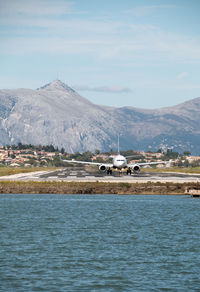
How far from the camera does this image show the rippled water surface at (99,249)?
43.8 meters

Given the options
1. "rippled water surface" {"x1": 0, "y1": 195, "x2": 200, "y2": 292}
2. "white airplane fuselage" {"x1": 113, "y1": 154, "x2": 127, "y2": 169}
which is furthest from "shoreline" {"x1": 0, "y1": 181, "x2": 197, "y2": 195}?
"rippled water surface" {"x1": 0, "y1": 195, "x2": 200, "y2": 292}

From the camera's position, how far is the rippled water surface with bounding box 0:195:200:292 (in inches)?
1724

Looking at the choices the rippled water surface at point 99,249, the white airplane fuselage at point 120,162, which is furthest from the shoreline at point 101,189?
the rippled water surface at point 99,249

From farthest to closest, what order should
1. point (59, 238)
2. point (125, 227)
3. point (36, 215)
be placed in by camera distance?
point (36, 215), point (125, 227), point (59, 238)

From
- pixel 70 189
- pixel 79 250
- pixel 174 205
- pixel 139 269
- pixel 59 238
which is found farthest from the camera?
pixel 70 189

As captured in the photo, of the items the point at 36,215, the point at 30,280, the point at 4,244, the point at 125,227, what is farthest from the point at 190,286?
the point at 36,215

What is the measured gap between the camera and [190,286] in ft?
140

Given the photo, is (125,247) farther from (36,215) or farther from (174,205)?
(174,205)

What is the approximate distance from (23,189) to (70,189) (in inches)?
422

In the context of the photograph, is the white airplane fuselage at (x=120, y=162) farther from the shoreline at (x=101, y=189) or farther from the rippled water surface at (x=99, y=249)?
the rippled water surface at (x=99, y=249)

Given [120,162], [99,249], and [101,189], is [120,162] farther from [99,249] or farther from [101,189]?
[99,249]

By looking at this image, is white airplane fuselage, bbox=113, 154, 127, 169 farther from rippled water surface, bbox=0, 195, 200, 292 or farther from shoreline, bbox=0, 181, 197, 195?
rippled water surface, bbox=0, 195, 200, 292

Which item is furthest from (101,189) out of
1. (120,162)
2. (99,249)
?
(99,249)

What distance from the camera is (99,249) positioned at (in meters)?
58.7
